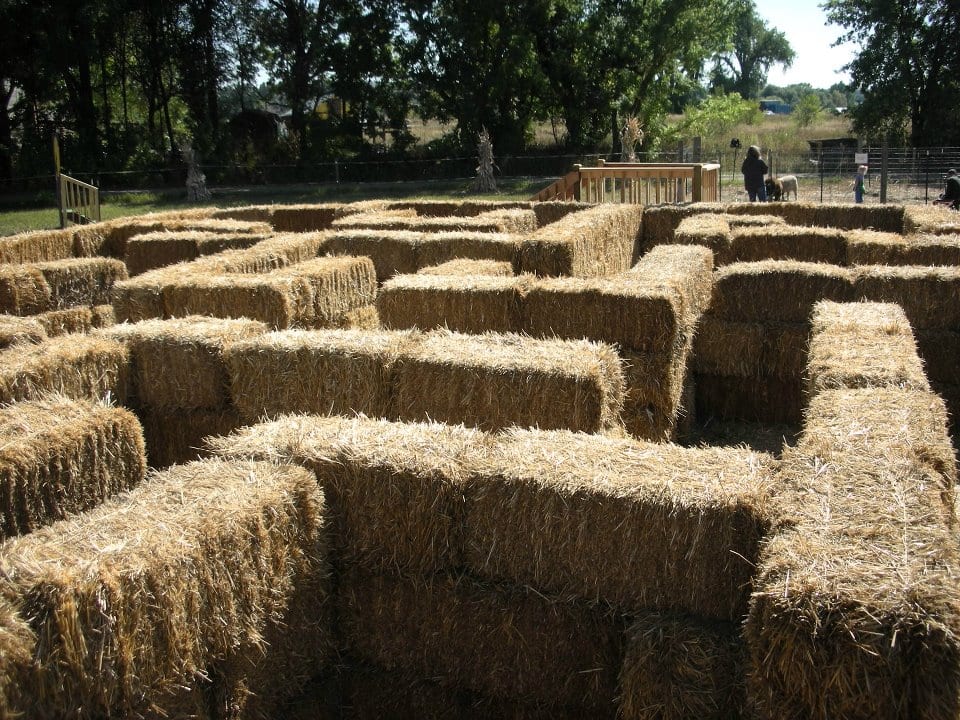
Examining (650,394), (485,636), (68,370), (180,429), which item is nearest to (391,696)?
(485,636)

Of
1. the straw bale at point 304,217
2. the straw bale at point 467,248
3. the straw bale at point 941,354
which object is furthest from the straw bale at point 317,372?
the straw bale at point 304,217

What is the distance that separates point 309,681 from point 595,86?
32105mm

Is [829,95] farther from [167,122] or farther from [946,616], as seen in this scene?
[946,616]

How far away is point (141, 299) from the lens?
865 cm

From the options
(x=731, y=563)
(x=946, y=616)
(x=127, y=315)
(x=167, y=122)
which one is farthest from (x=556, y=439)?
(x=167, y=122)

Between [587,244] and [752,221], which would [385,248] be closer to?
[587,244]

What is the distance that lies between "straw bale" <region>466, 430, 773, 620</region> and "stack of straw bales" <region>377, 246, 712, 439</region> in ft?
11.1

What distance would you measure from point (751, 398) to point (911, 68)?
31642 millimetres

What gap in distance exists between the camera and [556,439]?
4387 mm

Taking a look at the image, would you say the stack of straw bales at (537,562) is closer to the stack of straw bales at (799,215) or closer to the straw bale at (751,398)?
the straw bale at (751,398)

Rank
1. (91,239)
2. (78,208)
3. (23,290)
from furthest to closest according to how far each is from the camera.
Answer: (78,208)
(91,239)
(23,290)

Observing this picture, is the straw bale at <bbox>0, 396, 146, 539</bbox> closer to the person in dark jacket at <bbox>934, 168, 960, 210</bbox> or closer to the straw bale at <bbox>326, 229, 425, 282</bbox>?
the straw bale at <bbox>326, 229, 425, 282</bbox>

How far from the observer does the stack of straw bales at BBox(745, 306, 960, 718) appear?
290 cm

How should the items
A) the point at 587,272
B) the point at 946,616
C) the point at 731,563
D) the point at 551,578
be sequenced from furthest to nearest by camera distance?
the point at 587,272 → the point at 551,578 → the point at 731,563 → the point at 946,616
